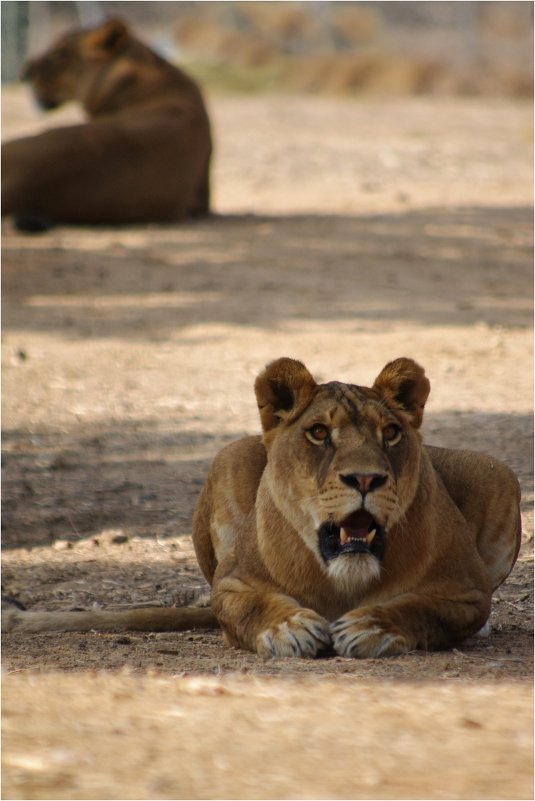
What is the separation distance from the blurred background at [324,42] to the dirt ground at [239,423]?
5900 millimetres

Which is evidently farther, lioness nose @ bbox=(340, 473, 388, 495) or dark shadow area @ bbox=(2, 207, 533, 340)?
dark shadow area @ bbox=(2, 207, 533, 340)

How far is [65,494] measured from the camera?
682 cm

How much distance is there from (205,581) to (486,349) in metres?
3.95

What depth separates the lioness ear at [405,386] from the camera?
4.51 metres

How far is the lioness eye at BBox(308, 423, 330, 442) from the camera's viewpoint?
4.33 m

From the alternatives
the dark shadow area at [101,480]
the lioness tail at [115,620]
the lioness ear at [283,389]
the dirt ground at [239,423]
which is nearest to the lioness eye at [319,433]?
the lioness ear at [283,389]

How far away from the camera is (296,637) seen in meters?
4.25

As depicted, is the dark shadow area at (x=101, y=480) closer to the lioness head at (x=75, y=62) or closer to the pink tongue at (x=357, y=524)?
the pink tongue at (x=357, y=524)

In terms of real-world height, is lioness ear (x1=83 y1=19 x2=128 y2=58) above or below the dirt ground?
above

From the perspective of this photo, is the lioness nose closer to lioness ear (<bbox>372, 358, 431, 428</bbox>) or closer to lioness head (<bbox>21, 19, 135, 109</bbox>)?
lioness ear (<bbox>372, 358, 431, 428</bbox>)

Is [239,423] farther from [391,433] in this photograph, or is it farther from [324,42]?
[324,42]

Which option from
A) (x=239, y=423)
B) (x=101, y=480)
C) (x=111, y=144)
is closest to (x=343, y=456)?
(x=101, y=480)

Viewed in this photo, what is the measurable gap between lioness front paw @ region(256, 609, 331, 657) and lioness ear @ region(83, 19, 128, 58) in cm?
1008

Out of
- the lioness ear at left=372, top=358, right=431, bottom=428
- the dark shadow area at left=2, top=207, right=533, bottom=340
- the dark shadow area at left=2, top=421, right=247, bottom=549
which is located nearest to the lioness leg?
the lioness ear at left=372, top=358, right=431, bottom=428
